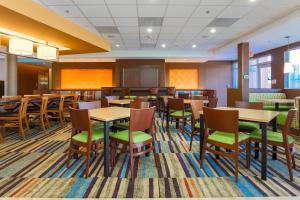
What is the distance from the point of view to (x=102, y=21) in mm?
5266

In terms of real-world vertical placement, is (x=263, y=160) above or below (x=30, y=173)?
above

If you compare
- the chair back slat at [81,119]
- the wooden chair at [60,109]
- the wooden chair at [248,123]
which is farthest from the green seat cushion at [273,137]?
the wooden chair at [60,109]

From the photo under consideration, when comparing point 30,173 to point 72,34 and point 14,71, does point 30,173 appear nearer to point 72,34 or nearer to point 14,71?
point 72,34

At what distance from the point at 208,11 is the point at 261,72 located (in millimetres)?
6274

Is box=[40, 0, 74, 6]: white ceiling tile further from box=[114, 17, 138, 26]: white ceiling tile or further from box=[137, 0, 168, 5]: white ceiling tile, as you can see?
box=[137, 0, 168, 5]: white ceiling tile

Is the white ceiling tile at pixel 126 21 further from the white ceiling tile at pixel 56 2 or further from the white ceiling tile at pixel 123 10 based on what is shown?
the white ceiling tile at pixel 56 2

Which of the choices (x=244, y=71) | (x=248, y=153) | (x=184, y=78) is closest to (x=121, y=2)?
(x=248, y=153)

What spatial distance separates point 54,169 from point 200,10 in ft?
14.3

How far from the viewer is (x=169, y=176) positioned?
2.55 m

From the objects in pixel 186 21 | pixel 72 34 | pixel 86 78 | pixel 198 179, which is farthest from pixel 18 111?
pixel 86 78

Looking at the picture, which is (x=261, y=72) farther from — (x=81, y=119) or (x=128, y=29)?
(x=81, y=119)

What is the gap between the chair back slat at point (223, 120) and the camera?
7.66 feet

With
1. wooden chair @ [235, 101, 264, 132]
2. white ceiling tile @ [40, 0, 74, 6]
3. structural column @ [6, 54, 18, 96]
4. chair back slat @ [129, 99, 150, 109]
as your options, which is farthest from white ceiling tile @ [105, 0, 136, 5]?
structural column @ [6, 54, 18, 96]

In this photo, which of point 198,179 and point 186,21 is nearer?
point 198,179
